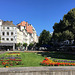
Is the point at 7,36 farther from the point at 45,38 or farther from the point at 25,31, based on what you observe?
the point at 25,31

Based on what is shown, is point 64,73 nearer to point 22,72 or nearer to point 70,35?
point 22,72

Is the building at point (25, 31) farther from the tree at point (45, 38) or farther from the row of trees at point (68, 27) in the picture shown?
the row of trees at point (68, 27)

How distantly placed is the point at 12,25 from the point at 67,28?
2913 cm

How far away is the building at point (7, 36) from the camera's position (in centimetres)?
5194

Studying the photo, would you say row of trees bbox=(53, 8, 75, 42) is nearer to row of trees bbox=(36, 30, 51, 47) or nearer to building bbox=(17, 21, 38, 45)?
building bbox=(17, 21, 38, 45)

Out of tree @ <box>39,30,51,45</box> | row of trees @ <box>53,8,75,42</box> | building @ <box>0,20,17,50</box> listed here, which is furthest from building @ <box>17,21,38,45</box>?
row of trees @ <box>53,8,75,42</box>

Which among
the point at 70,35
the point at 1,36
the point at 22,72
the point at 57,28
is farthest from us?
the point at 1,36

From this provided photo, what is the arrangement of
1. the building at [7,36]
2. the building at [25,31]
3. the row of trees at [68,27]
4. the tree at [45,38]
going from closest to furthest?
the row of trees at [68,27] < the building at [7,36] < the tree at [45,38] < the building at [25,31]

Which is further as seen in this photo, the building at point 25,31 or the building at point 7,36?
the building at point 25,31

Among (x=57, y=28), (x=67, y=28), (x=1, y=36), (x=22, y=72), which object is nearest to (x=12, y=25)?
(x=1, y=36)

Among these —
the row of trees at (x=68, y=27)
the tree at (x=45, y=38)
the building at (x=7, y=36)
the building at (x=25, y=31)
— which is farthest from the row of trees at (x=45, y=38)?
the row of trees at (x=68, y=27)

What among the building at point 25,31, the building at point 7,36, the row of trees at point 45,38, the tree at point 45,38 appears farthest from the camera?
the building at point 25,31

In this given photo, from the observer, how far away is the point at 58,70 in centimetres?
724

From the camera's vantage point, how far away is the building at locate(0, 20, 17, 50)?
51.9 metres
